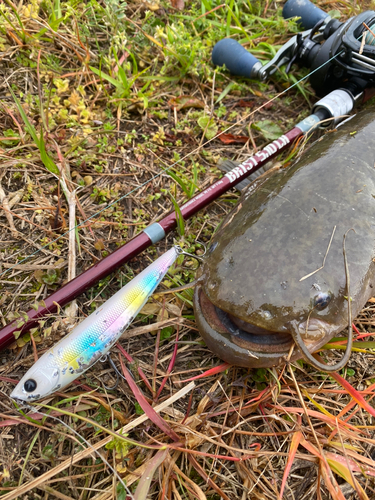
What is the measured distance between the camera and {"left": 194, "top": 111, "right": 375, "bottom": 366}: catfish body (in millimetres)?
1691

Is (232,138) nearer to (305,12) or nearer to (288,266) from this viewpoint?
(305,12)

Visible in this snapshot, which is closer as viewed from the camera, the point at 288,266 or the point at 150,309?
the point at 288,266

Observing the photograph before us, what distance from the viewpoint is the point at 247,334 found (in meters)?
1.84

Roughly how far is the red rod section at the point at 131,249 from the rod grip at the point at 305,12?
4.30ft

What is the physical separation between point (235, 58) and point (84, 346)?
8.55 feet

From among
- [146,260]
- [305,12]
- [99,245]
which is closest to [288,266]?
[146,260]

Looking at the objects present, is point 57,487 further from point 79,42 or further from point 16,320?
point 79,42

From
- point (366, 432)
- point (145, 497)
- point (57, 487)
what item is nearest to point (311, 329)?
point (366, 432)

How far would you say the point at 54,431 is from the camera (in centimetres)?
186

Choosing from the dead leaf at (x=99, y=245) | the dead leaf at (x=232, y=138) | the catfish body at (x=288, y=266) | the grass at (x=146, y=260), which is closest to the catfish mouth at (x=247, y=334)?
the catfish body at (x=288, y=266)

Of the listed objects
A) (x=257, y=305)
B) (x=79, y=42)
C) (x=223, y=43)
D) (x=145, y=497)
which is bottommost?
(x=145, y=497)

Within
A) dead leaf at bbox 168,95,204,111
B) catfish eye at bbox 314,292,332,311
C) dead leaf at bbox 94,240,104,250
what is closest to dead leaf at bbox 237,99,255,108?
dead leaf at bbox 168,95,204,111

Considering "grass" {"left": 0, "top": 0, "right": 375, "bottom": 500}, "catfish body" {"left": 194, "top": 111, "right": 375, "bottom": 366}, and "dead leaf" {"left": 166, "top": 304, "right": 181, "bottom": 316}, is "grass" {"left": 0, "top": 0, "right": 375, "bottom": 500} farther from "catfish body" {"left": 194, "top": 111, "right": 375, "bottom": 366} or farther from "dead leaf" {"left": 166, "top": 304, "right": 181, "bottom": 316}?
"catfish body" {"left": 194, "top": 111, "right": 375, "bottom": 366}

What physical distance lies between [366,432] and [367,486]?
0.27 metres
